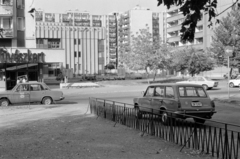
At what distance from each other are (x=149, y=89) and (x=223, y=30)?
4171 centimetres

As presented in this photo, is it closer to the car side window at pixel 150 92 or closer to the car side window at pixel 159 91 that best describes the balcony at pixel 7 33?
the car side window at pixel 150 92

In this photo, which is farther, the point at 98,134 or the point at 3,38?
the point at 3,38

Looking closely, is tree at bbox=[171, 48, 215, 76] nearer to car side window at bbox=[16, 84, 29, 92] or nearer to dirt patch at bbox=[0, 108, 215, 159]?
car side window at bbox=[16, 84, 29, 92]

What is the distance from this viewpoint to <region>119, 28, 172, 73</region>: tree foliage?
1938 inches

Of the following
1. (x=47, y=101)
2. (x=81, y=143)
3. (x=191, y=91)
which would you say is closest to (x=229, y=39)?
(x=47, y=101)

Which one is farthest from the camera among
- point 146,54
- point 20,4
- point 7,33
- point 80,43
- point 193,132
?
point 80,43

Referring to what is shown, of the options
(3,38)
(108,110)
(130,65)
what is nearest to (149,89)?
(108,110)

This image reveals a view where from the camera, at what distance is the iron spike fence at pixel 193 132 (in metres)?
6.89

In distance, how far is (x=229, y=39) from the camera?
5072 centimetres

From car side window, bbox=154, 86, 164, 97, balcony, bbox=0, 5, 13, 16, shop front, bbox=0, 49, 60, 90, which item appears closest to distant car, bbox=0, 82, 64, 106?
car side window, bbox=154, 86, 164, 97

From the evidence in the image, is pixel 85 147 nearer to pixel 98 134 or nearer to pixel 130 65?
pixel 98 134

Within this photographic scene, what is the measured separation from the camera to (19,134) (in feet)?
34.0

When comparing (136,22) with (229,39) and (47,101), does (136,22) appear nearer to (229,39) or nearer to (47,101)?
(229,39)

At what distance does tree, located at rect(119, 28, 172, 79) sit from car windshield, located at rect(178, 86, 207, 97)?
121 feet
